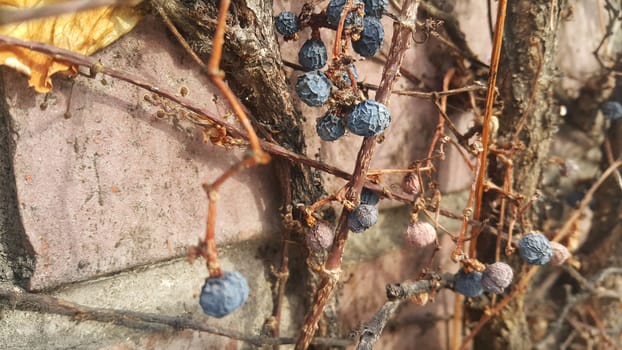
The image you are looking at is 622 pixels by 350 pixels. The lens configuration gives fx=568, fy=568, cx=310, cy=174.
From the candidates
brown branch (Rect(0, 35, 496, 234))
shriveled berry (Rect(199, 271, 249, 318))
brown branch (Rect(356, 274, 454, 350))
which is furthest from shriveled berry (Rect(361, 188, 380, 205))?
shriveled berry (Rect(199, 271, 249, 318))

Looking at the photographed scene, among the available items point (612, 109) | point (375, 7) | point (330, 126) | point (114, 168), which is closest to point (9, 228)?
point (114, 168)

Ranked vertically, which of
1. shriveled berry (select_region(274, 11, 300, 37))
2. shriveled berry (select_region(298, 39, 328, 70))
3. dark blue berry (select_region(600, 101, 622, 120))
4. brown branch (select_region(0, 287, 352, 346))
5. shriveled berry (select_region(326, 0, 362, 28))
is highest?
dark blue berry (select_region(600, 101, 622, 120))

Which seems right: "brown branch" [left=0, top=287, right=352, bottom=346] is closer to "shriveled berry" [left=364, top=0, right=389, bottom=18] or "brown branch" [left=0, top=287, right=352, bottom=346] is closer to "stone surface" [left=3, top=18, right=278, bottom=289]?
"stone surface" [left=3, top=18, right=278, bottom=289]

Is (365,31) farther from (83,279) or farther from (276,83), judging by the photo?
(83,279)

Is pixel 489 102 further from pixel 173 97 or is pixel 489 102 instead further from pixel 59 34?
pixel 59 34

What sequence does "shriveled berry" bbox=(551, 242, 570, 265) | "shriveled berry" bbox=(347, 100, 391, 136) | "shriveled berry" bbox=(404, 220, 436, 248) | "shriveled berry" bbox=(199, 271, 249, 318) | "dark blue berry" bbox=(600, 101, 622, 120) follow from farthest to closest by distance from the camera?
"dark blue berry" bbox=(600, 101, 622, 120), "shriveled berry" bbox=(551, 242, 570, 265), "shriveled berry" bbox=(404, 220, 436, 248), "shriveled berry" bbox=(347, 100, 391, 136), "shriveled berry" bbox=(199, 271, 249, 318)

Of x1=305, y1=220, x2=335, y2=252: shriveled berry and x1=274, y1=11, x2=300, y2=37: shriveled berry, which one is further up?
x1=274, y1=11, x2=300, y2=37: shriveled berry

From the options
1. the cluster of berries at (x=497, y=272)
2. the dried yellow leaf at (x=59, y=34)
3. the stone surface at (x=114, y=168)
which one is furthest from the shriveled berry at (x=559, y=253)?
the dried yellow leaf at (x=59, y=34)

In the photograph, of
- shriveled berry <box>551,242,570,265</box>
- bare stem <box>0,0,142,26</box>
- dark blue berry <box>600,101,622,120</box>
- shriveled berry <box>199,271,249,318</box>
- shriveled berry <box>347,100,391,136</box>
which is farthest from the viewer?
dark blue berry <box>600,101,622,120</box>
